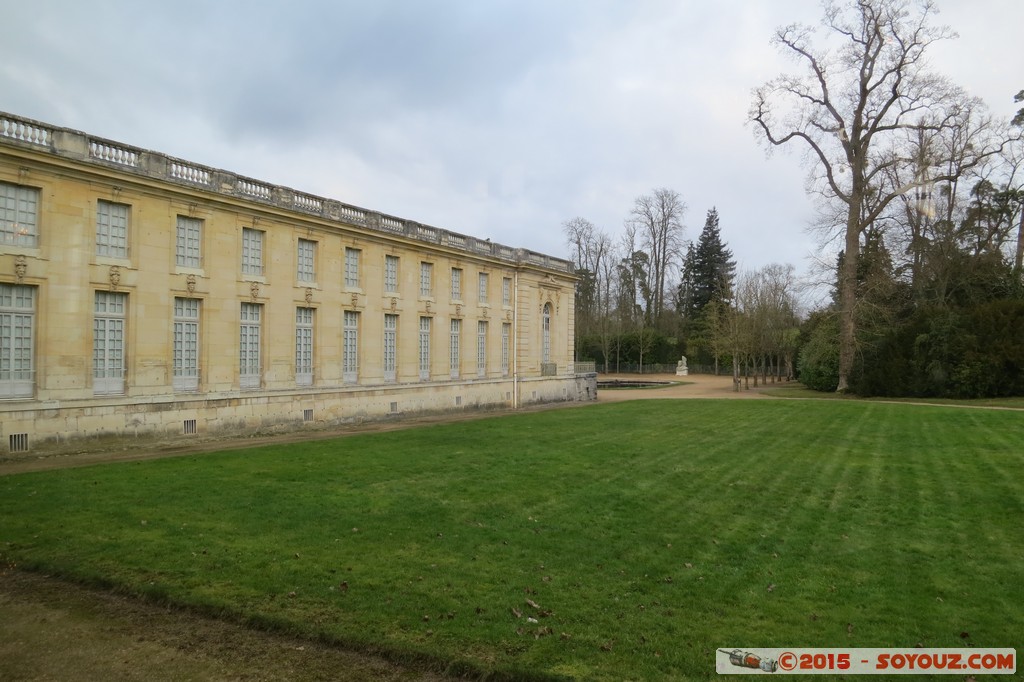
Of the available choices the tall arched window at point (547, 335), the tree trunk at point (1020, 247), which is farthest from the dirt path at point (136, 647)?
the tree trunk at point (1020, 247)

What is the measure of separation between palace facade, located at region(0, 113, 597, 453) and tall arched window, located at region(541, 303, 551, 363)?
295 inches

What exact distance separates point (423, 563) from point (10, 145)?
15747 mm

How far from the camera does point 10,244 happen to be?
1577 centimetres

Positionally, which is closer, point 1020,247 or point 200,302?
point 200,302

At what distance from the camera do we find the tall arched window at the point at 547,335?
38.1 m

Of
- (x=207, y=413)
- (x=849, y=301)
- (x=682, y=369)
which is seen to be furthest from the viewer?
(x=682, y=369)

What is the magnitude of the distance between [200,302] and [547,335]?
2193 cm

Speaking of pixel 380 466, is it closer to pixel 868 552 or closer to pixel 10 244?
pixel 868 552

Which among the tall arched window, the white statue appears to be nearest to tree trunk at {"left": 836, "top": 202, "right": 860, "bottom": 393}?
the tall arched window

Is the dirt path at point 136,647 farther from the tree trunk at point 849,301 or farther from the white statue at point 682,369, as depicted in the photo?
the white statue at point 682,369

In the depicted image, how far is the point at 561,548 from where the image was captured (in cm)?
752

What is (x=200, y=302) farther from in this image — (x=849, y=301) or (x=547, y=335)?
(x=849, y=301)

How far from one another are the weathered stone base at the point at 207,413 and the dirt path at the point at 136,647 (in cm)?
1163

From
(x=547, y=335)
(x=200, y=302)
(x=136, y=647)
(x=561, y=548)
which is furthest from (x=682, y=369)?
(x=136, y=647)
